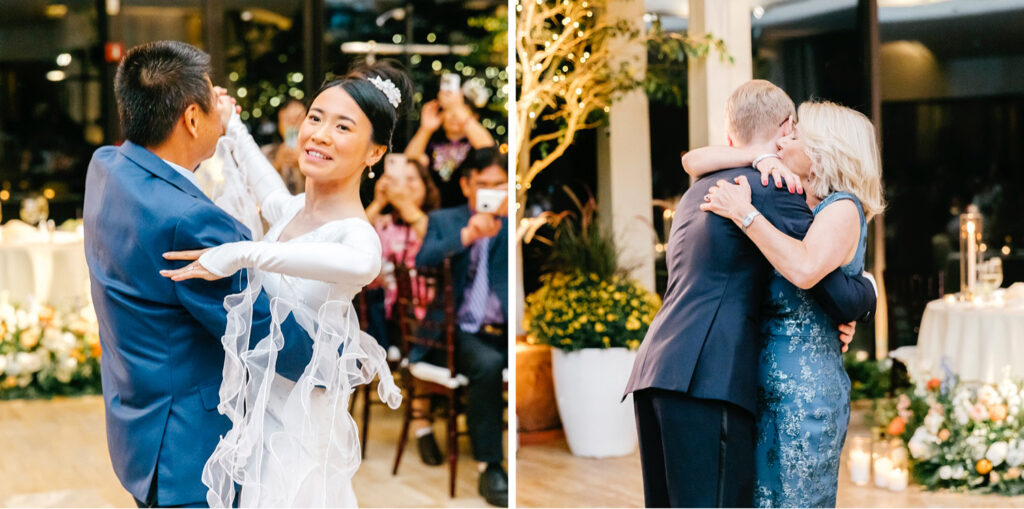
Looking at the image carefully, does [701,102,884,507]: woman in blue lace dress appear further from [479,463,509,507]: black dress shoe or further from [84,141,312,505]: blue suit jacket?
[479,463,509,507]: black dress shoe

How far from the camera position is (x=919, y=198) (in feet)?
18.9

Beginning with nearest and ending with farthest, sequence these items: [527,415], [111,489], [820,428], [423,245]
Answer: [820,428], [111,489], [423,245], [527,415]

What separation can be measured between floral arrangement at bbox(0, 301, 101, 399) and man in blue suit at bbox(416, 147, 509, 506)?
250cm

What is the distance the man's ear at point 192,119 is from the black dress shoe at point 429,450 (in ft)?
9.91

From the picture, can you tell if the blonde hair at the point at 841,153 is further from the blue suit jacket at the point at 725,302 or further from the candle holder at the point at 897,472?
the candle holder at the point at 897,472

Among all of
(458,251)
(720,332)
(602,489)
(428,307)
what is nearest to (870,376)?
(602,489)

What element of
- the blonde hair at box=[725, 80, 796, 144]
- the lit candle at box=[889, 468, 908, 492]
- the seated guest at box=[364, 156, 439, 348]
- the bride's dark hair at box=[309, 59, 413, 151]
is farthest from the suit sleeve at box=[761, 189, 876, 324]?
the seated guest at box=[364, 156, 439, 348]

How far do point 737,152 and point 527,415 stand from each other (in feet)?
10.3

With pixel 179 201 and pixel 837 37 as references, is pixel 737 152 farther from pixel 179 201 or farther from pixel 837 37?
pixel 837 37

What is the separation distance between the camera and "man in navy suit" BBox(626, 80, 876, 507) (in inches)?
95.8

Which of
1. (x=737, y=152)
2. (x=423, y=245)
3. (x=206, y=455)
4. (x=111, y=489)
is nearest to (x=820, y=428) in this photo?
(x=737, y=152)

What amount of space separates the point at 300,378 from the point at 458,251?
2647mm

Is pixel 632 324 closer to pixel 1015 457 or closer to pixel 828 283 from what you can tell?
pixel 1015 457

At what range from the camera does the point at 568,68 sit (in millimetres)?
5328
